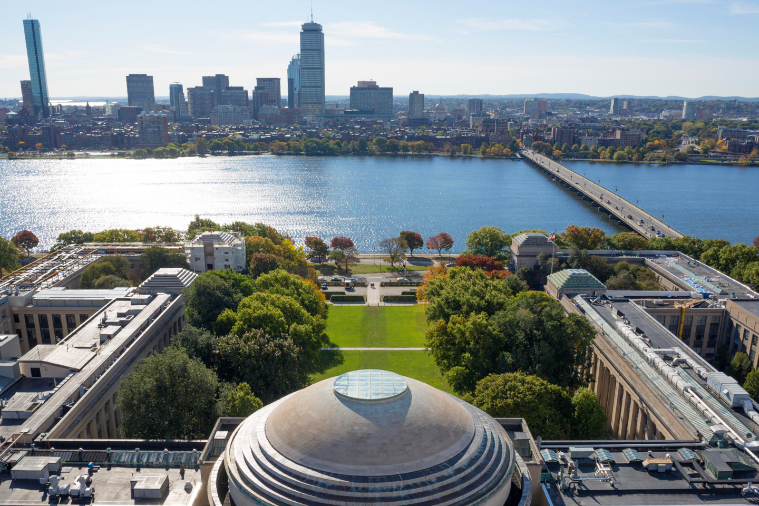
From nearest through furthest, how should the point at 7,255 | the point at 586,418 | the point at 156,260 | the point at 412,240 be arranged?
the point at 586,418, the point at 156,260, the point at 7,255, the point at 412,240

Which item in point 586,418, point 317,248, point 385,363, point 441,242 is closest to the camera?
point 586,418

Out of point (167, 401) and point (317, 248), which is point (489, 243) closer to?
point (317, 248)

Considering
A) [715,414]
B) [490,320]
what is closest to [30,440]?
[490,320]

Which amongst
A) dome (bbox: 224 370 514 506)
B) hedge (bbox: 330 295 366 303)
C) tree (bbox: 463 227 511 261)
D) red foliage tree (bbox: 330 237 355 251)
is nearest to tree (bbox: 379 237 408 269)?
red foliage tree (bbox: 330 237 355 251)

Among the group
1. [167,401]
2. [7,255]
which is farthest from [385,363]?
[7,255]

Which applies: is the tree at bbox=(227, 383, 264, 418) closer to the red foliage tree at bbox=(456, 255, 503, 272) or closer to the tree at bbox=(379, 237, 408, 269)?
the red foliage tree at bbox=(456, 255, 503, 272)

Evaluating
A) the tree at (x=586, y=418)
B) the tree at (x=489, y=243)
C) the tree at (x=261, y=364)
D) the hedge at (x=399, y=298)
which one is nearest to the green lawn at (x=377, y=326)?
the hedge at (x=399, y=298)

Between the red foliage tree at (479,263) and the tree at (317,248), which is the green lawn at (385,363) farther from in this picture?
the tree at (317,248)
